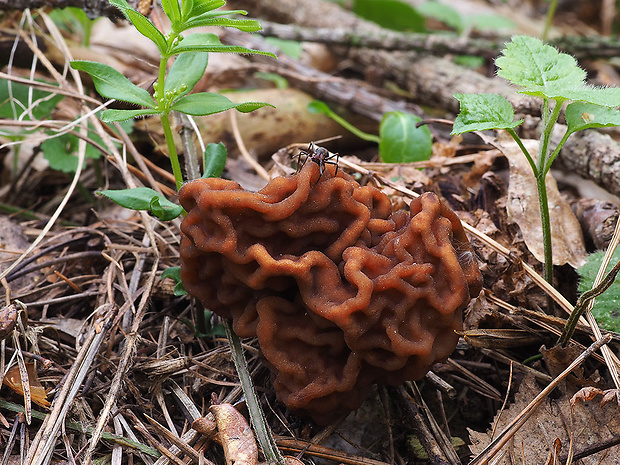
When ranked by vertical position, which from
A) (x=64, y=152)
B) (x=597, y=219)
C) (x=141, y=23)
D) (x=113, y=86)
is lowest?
(x=64, y=152)

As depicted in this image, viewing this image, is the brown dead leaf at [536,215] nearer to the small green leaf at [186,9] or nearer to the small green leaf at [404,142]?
the small green leaf at [404,142]

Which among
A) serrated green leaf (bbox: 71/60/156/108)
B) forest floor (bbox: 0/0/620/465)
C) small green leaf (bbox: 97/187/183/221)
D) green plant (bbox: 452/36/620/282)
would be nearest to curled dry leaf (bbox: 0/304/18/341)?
forest floor (bbox: 0/0/620/465)

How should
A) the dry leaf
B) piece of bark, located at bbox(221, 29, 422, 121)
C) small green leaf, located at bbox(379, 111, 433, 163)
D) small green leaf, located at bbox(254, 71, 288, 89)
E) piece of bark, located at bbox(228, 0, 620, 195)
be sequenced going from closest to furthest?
the dry leaf < piece of bark, located at bbox(228, 0, 620, 195) < small green leaf, located at bbox(379, 111, 433, 163) < piece of bark, located at bbox(221, 29, 422, 121) < small green leaf, located at bbox(254, 71, 288, 89)

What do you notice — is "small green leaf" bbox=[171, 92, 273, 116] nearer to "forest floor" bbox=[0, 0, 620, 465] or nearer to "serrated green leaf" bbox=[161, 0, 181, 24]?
"serrated green leaf" bbox=[161, 0, 181, 24]

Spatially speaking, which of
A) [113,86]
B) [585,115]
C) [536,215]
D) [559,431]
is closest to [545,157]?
[585,115]

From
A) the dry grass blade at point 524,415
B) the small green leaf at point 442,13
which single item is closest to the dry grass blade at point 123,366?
the dry grass blade at point 524,415

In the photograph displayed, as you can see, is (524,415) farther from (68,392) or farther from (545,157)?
(68,392)
